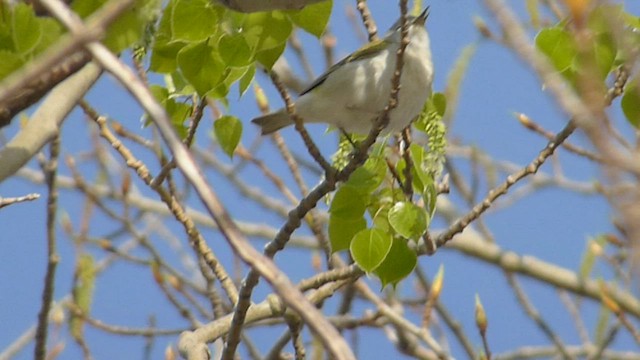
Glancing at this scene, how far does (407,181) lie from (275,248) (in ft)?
0.92

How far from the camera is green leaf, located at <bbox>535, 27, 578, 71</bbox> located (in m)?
1.69

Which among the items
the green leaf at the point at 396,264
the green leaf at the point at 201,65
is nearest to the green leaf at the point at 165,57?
the green leaf at the point at 201,65

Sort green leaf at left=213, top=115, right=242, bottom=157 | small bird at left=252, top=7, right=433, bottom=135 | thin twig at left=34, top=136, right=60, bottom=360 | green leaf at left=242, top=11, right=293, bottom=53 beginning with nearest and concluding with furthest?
green leaf at left=242, top=11, right=293, bottom=53, green leaf at left=213, top=115, right=242, bottom=157, thin twig at left=34, top=136, right=60, bottom=360, small bird at left=252, top=7, right=433, bottom=135

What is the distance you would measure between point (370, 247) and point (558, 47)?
48cm

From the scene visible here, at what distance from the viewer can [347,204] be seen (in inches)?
76.2

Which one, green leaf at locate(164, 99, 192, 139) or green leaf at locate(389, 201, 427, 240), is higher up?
green leaf at locate(164, 99, 192, 139)

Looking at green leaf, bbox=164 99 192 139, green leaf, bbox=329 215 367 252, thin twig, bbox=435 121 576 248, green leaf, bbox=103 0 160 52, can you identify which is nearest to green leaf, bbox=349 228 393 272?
green leaf, bbox=329 215 367 252

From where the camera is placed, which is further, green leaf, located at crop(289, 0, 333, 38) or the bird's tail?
the bird's tail

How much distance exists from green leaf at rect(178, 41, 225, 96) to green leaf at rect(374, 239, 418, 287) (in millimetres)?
458

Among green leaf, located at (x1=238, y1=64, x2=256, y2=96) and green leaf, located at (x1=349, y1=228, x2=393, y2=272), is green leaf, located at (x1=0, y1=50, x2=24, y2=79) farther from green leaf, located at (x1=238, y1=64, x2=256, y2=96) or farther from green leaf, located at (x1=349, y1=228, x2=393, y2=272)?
green leaf, located at (x1=349, y1=228, x2=393, y2=272)

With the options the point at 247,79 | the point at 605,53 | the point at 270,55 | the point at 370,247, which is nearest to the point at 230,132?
the point at 247,79

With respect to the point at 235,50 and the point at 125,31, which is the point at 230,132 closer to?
the point at 235,50

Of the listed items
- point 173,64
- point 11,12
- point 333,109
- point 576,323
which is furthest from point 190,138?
point 576,323

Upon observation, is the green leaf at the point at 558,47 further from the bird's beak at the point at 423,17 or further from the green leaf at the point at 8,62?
the bird's beak at the point at 423,17
